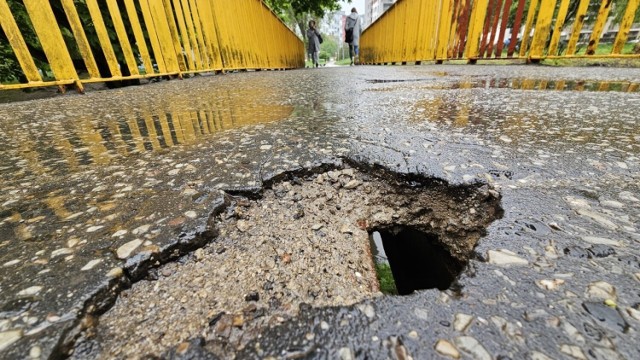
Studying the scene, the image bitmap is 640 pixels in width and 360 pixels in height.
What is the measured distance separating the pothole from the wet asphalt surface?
0.04m

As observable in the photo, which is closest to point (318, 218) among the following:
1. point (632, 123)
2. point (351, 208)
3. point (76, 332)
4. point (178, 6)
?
point (351, 208)

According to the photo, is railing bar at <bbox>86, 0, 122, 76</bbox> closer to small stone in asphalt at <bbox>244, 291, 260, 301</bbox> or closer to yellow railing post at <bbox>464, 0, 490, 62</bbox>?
small stone in asphalt at <bbox>244, 291, 260, 301</bbox>

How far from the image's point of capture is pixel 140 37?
13.0 feet

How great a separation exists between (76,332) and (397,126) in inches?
60.9

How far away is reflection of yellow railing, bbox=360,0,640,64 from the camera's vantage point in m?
4.46

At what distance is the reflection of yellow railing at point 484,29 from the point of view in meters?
4.46

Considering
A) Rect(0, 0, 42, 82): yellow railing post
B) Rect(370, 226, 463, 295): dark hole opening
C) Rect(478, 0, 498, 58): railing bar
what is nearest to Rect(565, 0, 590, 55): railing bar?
Rect(478, 0, 498, 58): railing bar

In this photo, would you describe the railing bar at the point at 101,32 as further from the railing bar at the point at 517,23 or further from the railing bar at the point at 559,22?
the railing bar at the point at 559,22

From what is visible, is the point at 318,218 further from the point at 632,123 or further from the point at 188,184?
the point at 632,123

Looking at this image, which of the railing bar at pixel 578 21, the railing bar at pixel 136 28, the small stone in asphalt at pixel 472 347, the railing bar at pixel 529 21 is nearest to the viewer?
the small stone in asphalt at pixel 472 347

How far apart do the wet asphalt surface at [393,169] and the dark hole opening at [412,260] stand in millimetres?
266

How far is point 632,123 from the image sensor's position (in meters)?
1.50

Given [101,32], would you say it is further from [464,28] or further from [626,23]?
[626,23]

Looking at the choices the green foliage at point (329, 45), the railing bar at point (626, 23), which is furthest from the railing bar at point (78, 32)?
the green foliage at point (329, 45)
